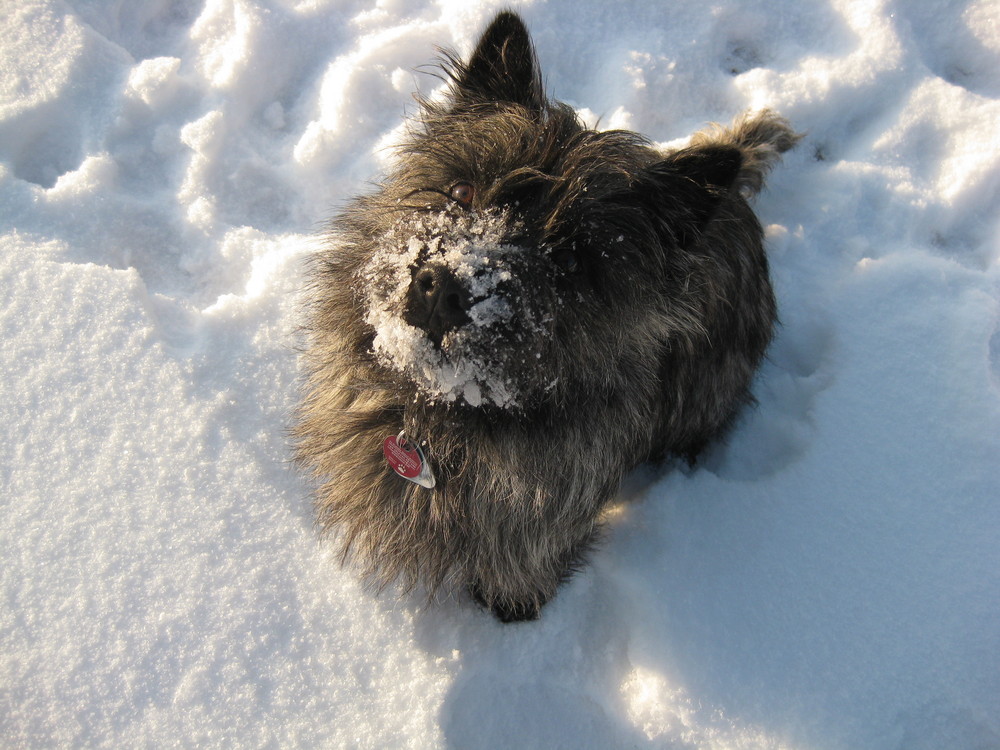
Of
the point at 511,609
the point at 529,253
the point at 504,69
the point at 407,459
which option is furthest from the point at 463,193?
the point at 511,609

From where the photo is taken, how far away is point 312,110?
342 centimetres

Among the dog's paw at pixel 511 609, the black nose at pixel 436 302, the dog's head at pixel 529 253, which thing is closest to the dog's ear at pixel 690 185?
the dog's head at pixel 529 253

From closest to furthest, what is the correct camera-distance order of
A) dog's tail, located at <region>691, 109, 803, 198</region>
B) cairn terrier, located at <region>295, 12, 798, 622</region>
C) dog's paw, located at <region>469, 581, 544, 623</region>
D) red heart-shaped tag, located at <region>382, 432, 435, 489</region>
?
cairn terrier, located at <region>295, 12, 798, 622</region> → red heart-shaped tag, located at <region>382, 432, 435, 489</region> → dog's paw, located at <region>469, 581, 544, 623</region> → dog's tail, located at <region>691, 109, 803, 198</region>

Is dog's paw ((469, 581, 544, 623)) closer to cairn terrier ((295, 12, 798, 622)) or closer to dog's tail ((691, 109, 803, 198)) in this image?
cairn terrier ((295, 12, 798, 622))

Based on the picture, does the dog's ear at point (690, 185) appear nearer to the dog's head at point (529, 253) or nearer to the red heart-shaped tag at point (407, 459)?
the dog's head at point (529, 253)

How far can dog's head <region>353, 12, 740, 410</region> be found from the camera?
1.57 metres

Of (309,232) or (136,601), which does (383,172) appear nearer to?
(309,232)

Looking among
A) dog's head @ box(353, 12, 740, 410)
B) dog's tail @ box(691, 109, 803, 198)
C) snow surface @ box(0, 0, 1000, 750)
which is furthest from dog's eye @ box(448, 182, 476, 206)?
dog's tail @ box(691, 109, 803, 198)

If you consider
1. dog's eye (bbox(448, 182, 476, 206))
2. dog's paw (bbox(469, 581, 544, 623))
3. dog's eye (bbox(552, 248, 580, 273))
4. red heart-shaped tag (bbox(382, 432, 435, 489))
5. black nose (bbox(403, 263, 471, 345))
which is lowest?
dog's paw (bbox(469, 581, 544, 623))

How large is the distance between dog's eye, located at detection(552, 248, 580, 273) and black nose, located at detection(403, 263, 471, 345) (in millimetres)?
346

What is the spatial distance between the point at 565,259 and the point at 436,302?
432 millimetres

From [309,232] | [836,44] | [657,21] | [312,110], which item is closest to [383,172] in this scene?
[309,232]

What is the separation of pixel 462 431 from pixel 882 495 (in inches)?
75.5

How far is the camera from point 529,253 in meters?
1.66
